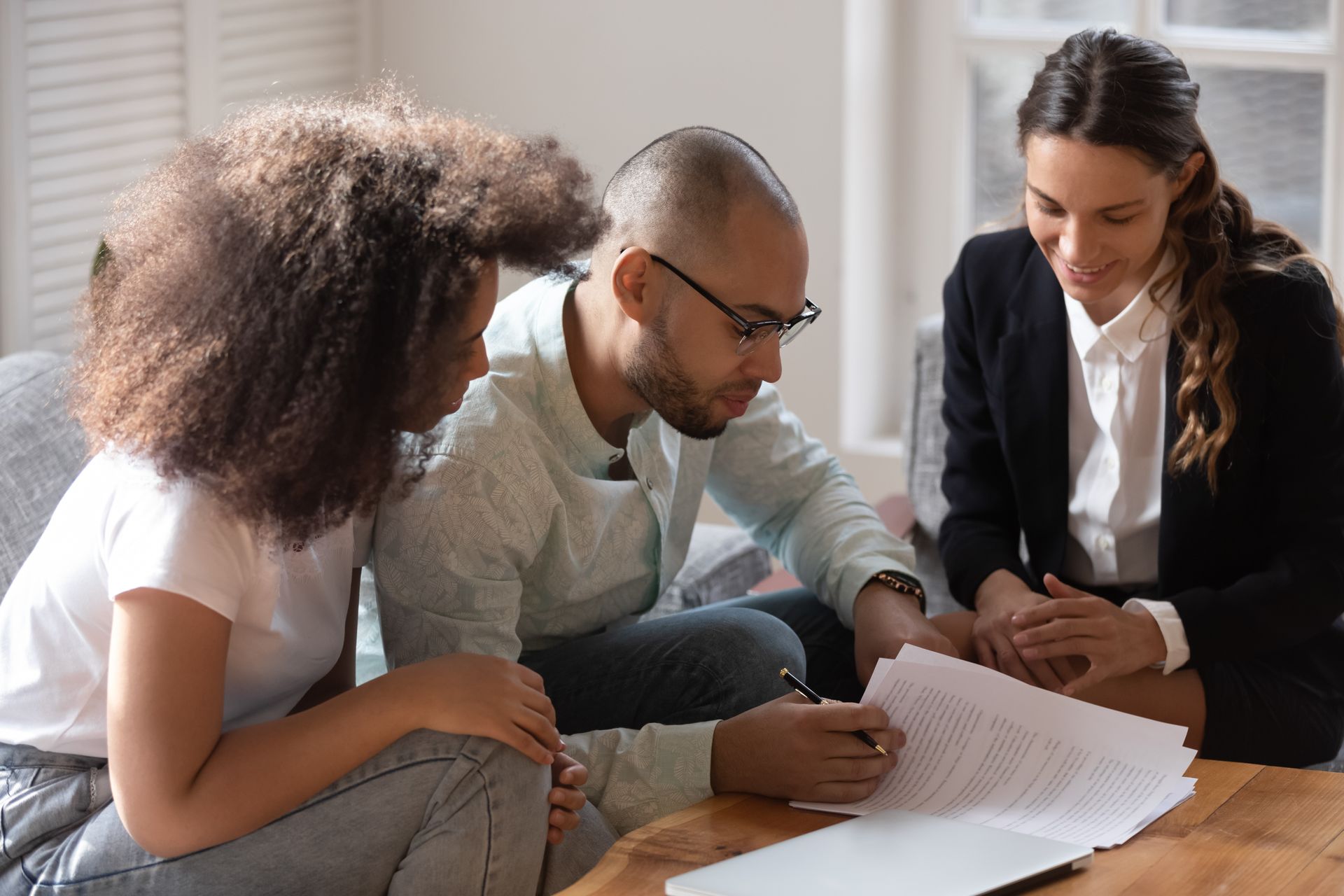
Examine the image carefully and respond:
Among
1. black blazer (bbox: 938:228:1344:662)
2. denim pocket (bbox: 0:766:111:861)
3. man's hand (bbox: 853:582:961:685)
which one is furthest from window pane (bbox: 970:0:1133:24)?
denim pocket (bbox: 0:766:111:861)

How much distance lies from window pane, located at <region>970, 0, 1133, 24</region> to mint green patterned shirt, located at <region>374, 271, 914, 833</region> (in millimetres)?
1263

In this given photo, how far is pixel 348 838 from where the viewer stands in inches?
49.8

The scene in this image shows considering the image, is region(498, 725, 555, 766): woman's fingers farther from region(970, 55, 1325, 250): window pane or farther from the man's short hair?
region(970, 55, 1325, 250): window pane

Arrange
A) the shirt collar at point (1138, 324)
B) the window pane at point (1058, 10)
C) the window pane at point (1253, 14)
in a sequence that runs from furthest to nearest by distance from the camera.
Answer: the window pane at point (1058, 10), the window pane at point (1253, 14), the shirt collar at point (1138, 324)

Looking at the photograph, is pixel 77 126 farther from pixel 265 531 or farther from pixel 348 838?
pixel 348 838

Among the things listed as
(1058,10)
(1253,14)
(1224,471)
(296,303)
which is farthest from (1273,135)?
(296,303)

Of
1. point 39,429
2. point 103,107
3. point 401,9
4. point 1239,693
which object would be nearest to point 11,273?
point 103,107

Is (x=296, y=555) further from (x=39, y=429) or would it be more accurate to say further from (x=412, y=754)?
(x=39, y=429)

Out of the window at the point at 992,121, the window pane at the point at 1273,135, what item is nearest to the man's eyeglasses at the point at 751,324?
the window at the point at 992,121

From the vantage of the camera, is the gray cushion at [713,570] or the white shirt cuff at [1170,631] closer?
the white shirt cuff at [1170,631]

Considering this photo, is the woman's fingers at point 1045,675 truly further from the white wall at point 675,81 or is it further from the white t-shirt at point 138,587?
the white wall at point 675,81

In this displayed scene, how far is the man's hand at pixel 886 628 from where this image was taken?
172 centimetres

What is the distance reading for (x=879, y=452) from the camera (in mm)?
3002

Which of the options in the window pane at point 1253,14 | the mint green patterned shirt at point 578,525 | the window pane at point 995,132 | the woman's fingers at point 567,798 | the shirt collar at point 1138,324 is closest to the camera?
the woman's fingers at point 567,798
